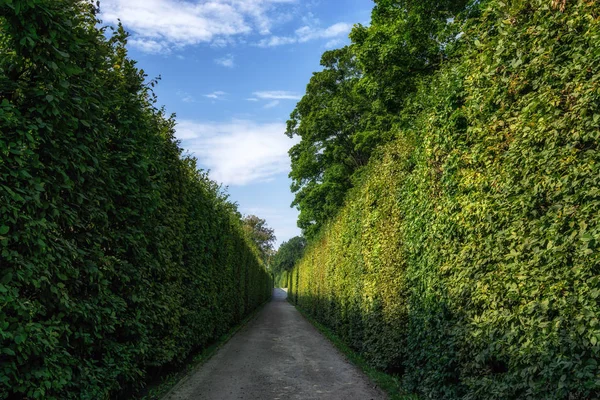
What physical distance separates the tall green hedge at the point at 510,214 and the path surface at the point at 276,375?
153 centimetres

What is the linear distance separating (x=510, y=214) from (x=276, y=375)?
6552 millimetres

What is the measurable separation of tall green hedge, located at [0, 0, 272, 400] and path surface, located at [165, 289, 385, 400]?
1.13 metres

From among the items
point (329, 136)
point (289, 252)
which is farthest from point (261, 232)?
point (329, 136)

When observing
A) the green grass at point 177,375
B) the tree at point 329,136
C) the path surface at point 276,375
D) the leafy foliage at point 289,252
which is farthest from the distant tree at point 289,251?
the green grass at point 177,375

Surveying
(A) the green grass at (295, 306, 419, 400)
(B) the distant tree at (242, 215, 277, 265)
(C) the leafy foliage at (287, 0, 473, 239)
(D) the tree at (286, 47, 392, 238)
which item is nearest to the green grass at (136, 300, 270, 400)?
(A) the green grass at (295, 306, 419, 400)

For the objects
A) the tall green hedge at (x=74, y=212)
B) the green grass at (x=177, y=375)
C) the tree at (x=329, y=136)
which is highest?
the tree at (x=329, y=136)

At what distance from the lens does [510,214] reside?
4.34 m

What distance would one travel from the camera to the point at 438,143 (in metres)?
6.32

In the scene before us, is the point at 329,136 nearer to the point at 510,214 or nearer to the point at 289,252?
the point at 510,214

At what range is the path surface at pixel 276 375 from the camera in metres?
7.43

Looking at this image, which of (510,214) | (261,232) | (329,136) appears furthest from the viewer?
(261,232)

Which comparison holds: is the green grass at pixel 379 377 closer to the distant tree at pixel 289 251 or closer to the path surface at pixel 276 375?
the path surface at pixel 276 375

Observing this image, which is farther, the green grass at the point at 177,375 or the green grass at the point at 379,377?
the green grass at the point at 177,375

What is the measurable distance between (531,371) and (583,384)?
58 cm
